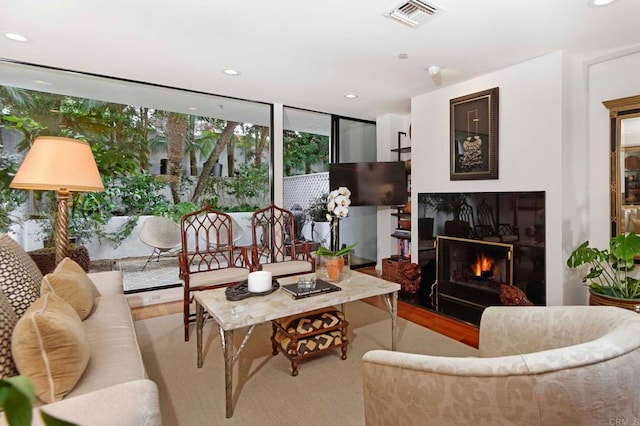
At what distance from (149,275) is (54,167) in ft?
6.71

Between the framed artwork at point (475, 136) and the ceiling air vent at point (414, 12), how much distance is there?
1384 mm

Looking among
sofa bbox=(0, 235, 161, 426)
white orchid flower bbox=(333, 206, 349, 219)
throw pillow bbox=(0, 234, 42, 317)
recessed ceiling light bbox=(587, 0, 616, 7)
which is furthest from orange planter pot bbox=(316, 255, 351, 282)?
recessed ceiling light bbox=(587, 0, 616, 7)

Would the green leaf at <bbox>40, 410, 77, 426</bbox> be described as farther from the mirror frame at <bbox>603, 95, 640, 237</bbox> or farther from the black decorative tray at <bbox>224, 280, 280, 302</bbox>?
the mirror frame at <bbox>603, 95, 640, 237</bbox>

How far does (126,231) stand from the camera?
146 inches

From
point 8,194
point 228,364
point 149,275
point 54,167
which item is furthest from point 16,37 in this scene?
point 228,364

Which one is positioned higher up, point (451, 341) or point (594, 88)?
point (594, 88)

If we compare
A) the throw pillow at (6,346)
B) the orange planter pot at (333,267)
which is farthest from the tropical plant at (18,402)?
the orange planter pot at (333,267)

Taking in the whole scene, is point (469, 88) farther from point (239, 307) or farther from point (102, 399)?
point (102, 399)

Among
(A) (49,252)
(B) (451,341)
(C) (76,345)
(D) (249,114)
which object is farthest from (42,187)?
(B) (451,341)

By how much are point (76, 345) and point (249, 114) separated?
3.63 meters

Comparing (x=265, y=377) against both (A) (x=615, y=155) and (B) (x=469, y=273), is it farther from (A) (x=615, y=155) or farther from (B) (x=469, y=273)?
(A) (x=615, y=155)

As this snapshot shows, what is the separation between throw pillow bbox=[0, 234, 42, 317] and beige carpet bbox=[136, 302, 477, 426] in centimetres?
91

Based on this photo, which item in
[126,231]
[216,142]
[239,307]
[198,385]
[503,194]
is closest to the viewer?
[239,307]

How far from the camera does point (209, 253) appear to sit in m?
3.78
